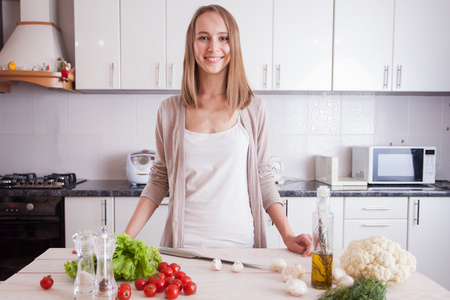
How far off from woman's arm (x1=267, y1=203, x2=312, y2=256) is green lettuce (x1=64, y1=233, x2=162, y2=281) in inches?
17.9

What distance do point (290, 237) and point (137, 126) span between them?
1.97 metres

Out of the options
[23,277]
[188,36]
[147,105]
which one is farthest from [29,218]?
[188,36]

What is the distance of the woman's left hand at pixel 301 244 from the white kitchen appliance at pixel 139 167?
1.53 m

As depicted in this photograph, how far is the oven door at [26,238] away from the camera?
2.25m

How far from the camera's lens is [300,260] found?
1037 millimetres

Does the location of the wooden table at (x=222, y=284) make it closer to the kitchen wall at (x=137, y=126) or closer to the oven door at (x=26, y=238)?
the oven door at (x=26, y=238)

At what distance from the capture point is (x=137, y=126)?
9.31ft

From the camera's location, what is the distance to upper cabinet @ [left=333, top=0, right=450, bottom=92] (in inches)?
99.3

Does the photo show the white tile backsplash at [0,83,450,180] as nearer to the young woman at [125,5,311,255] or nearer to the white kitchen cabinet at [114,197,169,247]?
the white kitchen cabinet at [114,197,169,247]

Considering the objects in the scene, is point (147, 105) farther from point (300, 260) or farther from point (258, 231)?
point (300, 260)

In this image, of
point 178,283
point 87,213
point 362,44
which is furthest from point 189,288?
point 362,44

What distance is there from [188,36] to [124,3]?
4.72 feet

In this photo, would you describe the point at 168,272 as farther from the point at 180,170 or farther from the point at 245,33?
the point at 245,33

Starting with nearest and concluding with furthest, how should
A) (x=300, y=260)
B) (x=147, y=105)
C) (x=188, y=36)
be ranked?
(x=300, y=260)
(x=188, y=36)
(x=147, y=105)
